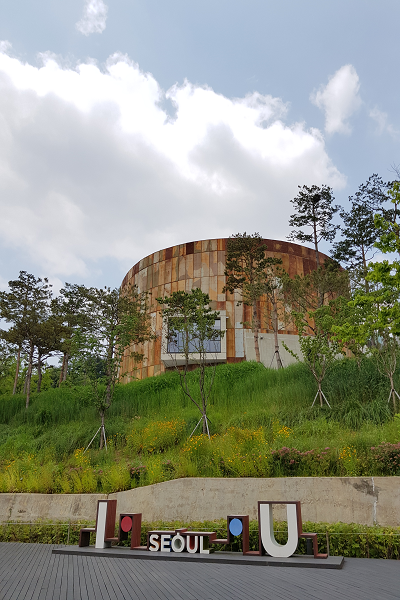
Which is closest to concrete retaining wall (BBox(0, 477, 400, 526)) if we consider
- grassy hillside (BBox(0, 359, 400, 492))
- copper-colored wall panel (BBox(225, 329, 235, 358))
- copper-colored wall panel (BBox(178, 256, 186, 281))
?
grassy hillside (BBox(0, 359, 400, 492))

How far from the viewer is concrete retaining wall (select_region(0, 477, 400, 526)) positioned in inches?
400

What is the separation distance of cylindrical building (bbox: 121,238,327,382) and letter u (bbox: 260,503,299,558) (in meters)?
22.9

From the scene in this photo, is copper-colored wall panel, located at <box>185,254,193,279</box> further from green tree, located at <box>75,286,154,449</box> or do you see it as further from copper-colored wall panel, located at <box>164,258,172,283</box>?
green tree, located at <box>75,286,154,449</box>

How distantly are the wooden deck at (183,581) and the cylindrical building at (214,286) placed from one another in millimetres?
23505

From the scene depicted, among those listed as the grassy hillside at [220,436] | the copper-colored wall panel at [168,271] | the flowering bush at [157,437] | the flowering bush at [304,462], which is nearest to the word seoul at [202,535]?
the flowering bush at [304,462]

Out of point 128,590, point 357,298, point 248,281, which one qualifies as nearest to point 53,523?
point 128,590

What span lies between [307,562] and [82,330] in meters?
13.9

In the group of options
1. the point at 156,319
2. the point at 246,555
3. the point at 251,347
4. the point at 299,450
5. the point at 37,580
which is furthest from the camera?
the point at 156,319

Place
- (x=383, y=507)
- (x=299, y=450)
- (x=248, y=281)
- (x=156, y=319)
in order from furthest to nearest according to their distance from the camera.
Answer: (x=156, y=319), (x=248, y=281), (x=299, y=450), (x=383, y=507)

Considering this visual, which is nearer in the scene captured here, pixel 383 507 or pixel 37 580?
pixel 37 580

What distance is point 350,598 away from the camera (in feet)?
19.2

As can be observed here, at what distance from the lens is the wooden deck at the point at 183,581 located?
6148 millimetres

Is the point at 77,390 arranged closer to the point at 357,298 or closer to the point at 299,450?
the point at 299,450

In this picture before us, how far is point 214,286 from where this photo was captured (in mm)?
35438
